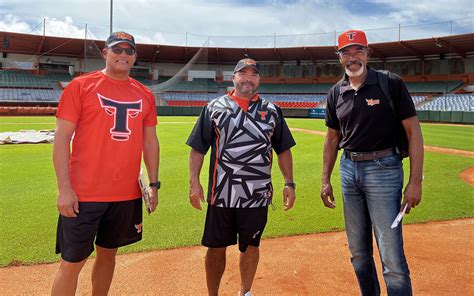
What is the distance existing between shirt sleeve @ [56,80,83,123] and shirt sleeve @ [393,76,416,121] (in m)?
2.40

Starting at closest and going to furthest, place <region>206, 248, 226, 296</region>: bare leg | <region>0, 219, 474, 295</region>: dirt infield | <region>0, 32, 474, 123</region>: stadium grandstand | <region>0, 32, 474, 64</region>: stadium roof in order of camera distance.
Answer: <region>206, 248, 226, 296</region>: bare leg, <region>0, 219, 474, 295</region>: dirt infield, <region>0, 32, 474, 64</region>: stadium roof, <region>0, 32, 474, 123</region>: stadium grandstand

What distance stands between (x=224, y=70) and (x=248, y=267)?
172ft

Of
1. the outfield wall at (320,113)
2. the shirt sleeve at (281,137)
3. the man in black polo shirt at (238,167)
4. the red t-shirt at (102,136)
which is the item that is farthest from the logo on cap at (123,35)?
the outfield wall at (320,113)

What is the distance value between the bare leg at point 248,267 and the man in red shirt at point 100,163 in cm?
99

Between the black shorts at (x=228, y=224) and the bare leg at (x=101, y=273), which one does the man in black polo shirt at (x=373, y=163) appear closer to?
A: the black shorts at (x=228, y=224)

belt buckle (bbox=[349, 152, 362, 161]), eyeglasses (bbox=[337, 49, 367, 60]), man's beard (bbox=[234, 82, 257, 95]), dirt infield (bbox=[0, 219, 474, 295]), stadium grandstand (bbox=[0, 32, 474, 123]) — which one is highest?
stadium grandstand (bbox=[0, 32, 474, 123])

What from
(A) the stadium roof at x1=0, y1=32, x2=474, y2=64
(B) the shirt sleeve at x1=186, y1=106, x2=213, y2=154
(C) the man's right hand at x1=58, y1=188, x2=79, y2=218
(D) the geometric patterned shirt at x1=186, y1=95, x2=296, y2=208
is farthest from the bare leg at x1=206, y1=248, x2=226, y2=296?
(A) the stadium roof at x1=0, y1=32, x2=474, y2=64

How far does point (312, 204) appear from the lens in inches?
253

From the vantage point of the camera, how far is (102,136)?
260cm

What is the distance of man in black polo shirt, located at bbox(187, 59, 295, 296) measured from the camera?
2.98 m

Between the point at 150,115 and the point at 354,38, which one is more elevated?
the point at 354,38

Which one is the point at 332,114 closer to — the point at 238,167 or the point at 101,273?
the point at 238,167

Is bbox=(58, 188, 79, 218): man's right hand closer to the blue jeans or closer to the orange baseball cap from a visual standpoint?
the blue jeans

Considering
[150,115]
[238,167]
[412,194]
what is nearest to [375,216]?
[412,194]
